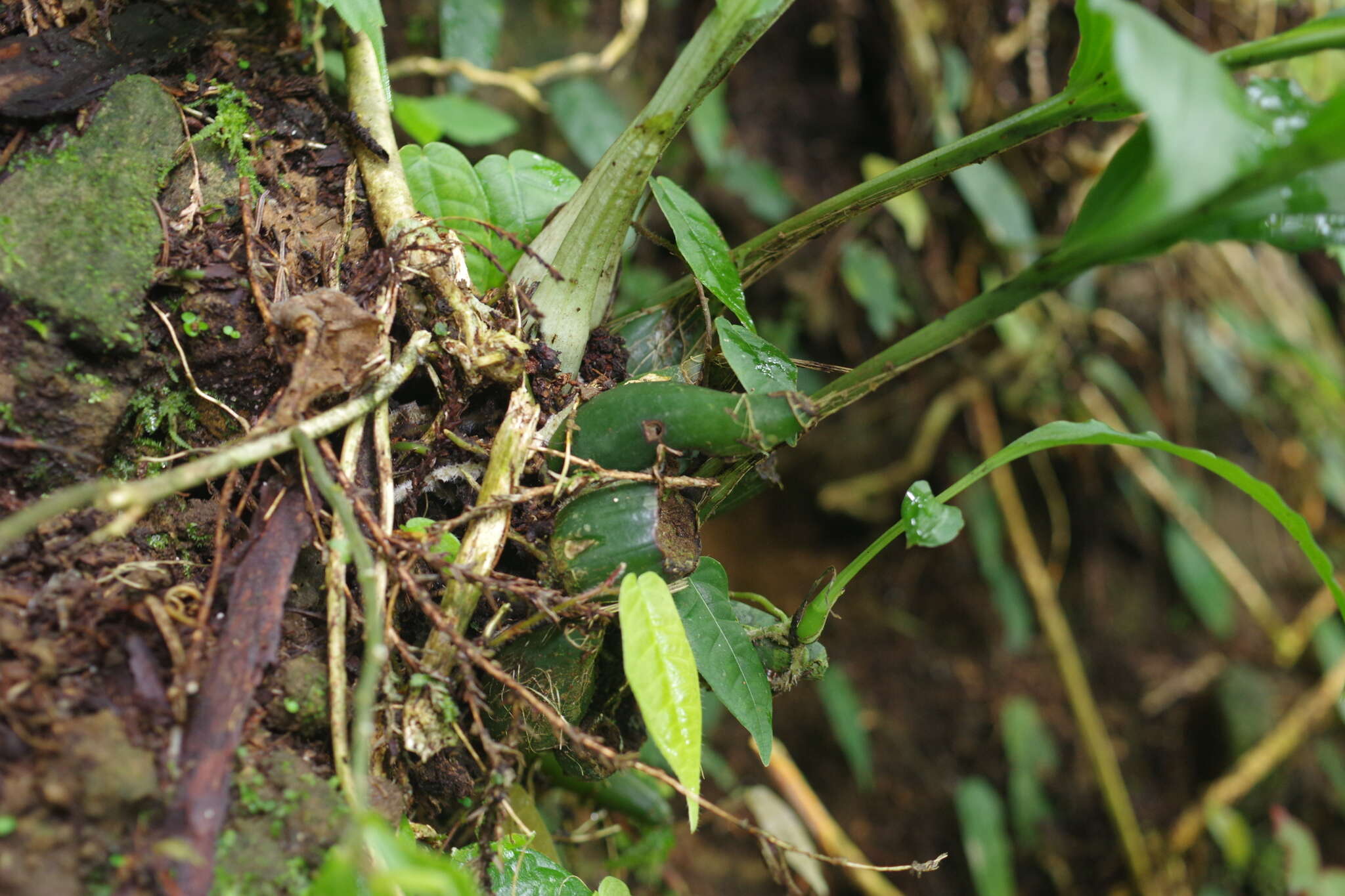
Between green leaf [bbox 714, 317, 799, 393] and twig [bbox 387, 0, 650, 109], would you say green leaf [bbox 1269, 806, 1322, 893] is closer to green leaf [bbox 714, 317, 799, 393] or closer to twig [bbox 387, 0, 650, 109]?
green leaf [bbox 714, 317, 799, 393]

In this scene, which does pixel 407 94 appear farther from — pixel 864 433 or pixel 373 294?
pixel 864 433

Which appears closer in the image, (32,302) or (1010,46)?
(32,302)

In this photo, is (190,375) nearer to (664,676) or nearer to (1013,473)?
(664,676)

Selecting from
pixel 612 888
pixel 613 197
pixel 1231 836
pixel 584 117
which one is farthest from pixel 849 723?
pixel 613 197

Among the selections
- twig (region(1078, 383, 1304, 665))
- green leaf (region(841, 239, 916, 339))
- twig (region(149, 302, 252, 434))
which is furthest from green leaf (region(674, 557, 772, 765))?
twig (region(1078, 383, 1304, 665))

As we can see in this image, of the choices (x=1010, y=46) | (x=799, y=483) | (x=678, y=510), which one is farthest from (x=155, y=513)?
(x=1010, y=46)
